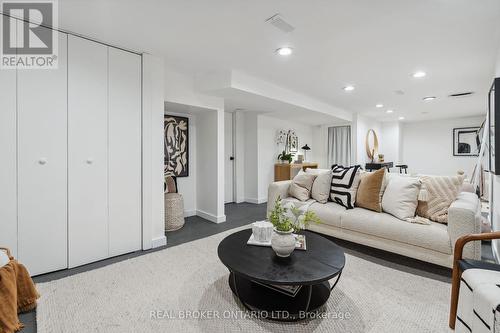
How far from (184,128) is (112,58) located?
166cm

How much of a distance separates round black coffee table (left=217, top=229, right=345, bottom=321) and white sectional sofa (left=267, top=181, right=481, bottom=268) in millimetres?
849

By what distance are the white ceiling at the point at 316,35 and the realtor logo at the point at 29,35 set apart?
0.13m

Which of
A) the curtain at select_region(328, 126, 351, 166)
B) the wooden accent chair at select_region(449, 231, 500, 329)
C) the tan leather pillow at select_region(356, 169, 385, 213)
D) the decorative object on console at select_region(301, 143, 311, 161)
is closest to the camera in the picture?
the wooden accent chair at select_region(449, 231, 500, 329)

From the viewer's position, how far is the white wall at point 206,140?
10.7ft

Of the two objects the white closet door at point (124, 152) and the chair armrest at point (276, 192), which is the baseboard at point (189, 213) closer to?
the white closet door at point (124, 152)

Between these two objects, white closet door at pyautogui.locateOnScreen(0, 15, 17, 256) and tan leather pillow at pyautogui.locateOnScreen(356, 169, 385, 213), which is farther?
tan leather pillow at pyautogui.locateOnScreen(356, 169, 385, 213)

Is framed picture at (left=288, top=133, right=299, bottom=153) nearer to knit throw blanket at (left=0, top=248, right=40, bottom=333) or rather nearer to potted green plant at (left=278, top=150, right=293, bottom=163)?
potted green plant at (left=278, top=150, right=293, bottom=163)

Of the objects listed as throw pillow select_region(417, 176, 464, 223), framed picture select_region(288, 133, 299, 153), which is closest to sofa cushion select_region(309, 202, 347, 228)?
throw pillow select_region(417, 176, 464, 223)

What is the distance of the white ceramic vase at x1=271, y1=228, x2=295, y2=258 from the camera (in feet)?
5.29

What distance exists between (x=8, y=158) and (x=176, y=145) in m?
2.15

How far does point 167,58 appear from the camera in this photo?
9.41ft

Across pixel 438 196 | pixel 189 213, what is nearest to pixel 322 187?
pixel 438 196

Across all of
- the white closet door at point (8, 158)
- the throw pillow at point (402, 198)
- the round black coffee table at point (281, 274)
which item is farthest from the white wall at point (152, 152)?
the throw pillow at point (402, 198)

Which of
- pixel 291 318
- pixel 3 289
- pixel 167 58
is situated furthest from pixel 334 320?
pixel 167 58
